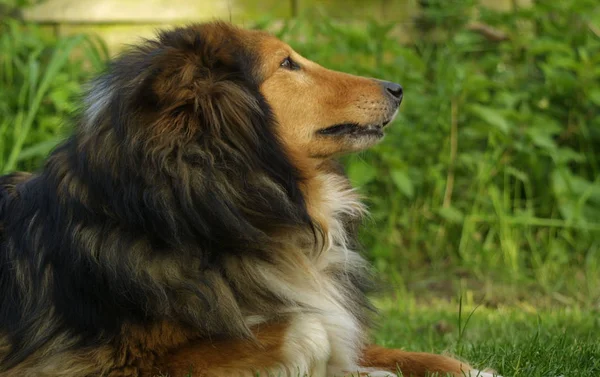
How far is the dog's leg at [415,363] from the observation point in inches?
115

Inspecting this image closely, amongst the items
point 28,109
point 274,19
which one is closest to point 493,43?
point 274,19

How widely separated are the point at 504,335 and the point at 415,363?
1.20m

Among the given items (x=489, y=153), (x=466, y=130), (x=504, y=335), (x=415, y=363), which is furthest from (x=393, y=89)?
(x=489, y=153)

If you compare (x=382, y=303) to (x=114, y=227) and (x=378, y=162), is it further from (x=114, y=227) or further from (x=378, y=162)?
(x=114, y=227)

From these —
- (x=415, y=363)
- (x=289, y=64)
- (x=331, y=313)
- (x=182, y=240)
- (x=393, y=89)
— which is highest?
(x=289, y=64)

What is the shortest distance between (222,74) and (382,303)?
9.89 feet

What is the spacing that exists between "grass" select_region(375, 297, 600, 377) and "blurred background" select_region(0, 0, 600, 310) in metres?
0.73

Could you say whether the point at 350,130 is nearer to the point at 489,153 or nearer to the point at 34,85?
the point at 34,85

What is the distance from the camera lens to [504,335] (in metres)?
4.09

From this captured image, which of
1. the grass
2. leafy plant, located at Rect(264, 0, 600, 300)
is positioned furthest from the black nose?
leafy plant, located at Rect(264, 0, 600, 300)

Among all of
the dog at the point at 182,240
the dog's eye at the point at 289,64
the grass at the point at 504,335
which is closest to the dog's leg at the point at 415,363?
the dog at the point at 182,240

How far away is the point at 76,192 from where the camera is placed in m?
2.90

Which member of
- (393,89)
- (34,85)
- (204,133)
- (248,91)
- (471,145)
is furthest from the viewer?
(471,145)

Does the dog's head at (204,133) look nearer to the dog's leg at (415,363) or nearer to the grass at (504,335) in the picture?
the dog's leg at (415,363)
